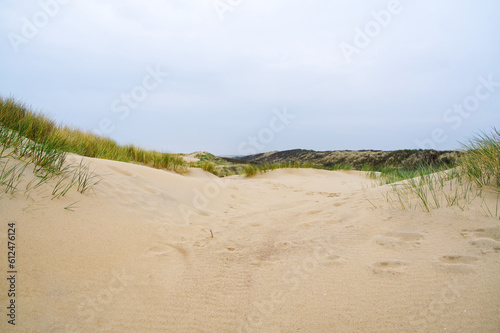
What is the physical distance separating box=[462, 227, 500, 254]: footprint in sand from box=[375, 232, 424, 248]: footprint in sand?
13.3 inches

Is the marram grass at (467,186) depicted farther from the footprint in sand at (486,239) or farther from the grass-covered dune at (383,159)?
the grass-covered dune at (383,159)

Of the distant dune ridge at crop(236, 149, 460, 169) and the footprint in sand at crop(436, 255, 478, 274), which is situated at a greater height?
the distant dune ridge at crop(236, 149, 460, 169)

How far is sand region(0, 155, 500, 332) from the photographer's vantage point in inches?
56.2

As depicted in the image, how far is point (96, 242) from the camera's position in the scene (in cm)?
224

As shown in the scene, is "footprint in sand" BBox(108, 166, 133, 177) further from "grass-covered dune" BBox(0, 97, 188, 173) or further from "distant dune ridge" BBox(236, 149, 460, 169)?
"distant dune ridge" BBox(236, 149, 460, 169)

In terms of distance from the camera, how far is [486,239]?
194 cm

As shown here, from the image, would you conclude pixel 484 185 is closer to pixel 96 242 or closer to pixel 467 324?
pixel 467 324

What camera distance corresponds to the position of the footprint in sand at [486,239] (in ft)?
6.02

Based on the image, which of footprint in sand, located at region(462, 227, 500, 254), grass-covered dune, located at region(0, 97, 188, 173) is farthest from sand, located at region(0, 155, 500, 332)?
grass-covered dune, located at region(0, 97, 188, 173)

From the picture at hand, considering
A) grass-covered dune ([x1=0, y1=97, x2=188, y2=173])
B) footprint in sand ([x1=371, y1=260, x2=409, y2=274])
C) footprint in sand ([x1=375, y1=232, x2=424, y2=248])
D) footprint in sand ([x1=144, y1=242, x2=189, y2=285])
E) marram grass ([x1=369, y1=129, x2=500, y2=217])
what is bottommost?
footprint in sand ([x1=144, y1=242, x2=189, y2=285])

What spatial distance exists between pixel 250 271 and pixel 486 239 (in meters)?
→ 1.74

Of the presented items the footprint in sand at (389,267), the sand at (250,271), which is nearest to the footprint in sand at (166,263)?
the sand at (250,271)

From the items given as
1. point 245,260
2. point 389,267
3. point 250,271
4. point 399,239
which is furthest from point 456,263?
point 245,260

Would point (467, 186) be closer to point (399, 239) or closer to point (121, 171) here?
point (399, 239)
